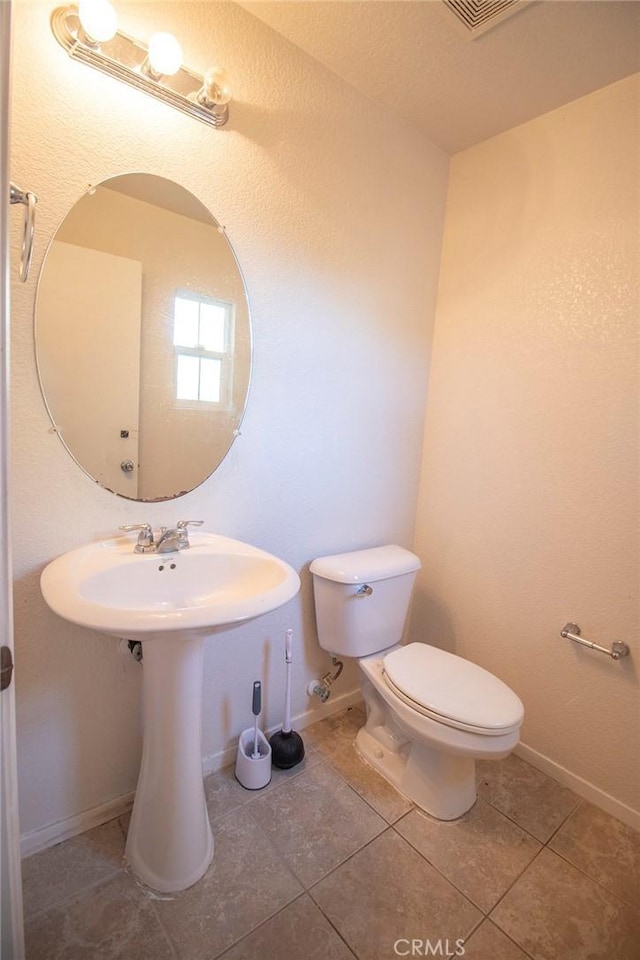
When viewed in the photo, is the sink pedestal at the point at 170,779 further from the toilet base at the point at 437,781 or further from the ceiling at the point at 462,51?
the ceiling at the point at 462,51

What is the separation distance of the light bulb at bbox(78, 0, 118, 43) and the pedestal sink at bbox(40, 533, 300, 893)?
1.15 meters

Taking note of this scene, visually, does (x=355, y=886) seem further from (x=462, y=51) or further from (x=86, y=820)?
(x=462, y=51)

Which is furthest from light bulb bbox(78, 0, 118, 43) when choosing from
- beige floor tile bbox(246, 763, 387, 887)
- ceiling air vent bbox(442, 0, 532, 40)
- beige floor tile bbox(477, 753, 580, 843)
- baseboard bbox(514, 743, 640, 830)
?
baseboard bbox(514, 743, 640, 830)

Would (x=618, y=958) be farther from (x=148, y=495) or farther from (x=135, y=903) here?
(x=148, y=495)

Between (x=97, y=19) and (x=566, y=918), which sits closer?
(x=97, y=19)

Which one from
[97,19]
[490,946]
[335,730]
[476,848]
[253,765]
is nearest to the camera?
[97,19]

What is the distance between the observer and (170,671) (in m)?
0.98

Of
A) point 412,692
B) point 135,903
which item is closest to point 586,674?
point 412,692

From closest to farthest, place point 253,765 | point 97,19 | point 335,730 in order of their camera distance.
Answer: point 97,19
point 253,765
point 335,730

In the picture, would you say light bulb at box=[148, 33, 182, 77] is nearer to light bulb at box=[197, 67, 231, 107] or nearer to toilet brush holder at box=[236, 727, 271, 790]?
light bulb at box=[197, 67, 231, 107]

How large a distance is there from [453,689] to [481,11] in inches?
76.0

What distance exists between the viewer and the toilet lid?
1.16 m

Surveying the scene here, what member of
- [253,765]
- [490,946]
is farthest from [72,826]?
[490,946]

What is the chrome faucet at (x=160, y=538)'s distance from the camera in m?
1.08
